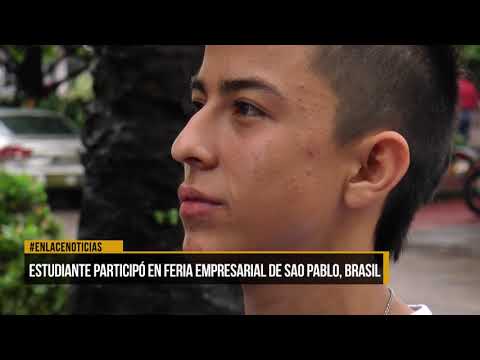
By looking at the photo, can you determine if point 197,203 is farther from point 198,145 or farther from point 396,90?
point 396,90

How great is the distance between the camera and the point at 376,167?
1730 millimetres

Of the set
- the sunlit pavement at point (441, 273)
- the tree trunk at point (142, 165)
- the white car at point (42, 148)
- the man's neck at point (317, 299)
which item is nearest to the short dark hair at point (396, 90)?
the man's neck at point (317, 299)

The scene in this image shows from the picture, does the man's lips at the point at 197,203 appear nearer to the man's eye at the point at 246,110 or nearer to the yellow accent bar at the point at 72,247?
the man's eye at the point at 246,110

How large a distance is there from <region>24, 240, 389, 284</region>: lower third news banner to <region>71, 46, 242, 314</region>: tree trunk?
1208 millimetres

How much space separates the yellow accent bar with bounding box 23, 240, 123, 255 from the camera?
2.09m

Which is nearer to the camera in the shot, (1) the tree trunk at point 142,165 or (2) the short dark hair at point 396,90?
(2) the short dark hair at point 396,90

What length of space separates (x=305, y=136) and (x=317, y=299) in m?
0.41

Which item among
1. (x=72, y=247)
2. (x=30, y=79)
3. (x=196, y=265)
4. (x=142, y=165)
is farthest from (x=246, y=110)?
(x=30, y=79)

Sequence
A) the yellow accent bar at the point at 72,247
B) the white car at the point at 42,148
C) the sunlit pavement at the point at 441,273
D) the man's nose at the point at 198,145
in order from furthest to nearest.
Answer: the white car at the point at 42,148
the sunlit pavement at the point at 441,273
the yellow accent bar at the point at 72,247
the man's nose at the point at 198,145

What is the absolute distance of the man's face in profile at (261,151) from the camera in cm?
171

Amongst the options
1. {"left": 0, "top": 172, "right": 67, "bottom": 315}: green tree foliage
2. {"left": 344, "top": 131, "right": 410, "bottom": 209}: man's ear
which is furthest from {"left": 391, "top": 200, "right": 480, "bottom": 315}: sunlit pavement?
{"left": 0, "top": 172, "right": 67, "bottom": 315}: green tree foliage
